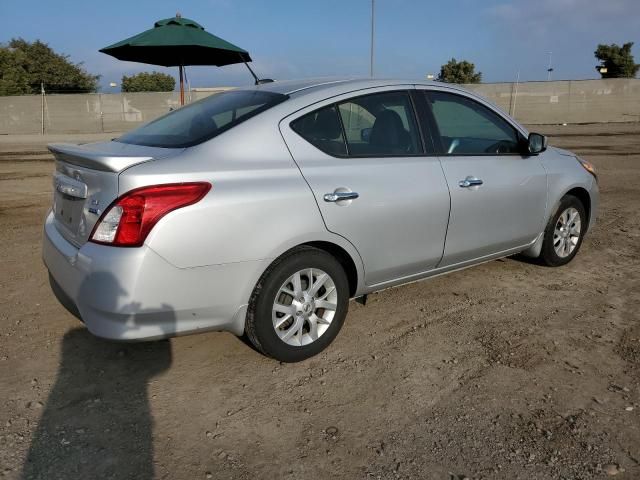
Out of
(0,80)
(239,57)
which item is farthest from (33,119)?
(239,57)

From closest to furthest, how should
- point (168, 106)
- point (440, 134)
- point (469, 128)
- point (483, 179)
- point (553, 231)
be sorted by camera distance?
point (440, 134) → point (483, 179) → point (469, 128) → point (553, 231) → point (168, 106)

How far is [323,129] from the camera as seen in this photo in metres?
3.15

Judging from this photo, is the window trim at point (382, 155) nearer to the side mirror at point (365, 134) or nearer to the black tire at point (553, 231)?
the side mirror at point (365, 134)

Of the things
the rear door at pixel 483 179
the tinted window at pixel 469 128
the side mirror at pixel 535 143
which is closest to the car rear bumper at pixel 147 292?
the rear door at pixel 483 179

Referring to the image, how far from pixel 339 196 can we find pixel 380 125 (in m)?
0.73

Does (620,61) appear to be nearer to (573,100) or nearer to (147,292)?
(573,100)

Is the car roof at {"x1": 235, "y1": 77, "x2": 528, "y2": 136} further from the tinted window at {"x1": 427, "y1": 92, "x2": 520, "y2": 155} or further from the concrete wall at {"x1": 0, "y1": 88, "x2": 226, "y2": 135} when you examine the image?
the concrete wall at {"x1": 0, "y1": 88, "x2": 226, "y2": 135}

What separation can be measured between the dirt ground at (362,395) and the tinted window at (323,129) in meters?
1.25

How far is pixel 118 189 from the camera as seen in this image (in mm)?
2531

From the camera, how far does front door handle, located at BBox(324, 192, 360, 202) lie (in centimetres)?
300

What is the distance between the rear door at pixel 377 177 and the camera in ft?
9.98

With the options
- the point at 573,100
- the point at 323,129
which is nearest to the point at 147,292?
the point at 323,129

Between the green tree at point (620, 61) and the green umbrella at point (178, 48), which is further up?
the green tree at point (620, 61)

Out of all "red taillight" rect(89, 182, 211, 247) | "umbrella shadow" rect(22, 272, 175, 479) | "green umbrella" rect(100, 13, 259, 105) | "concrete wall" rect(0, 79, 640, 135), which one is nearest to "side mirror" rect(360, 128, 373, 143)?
"red taillight" rect(89, 182, 211, 247)
